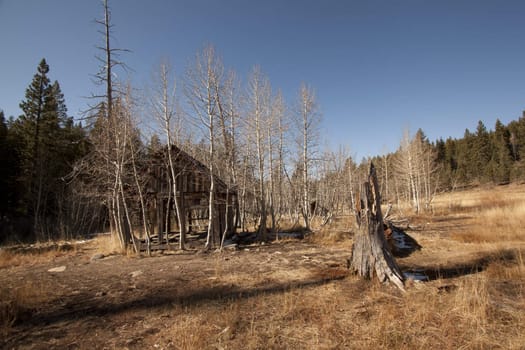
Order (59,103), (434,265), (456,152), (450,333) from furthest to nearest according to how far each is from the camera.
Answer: (456,152), (59,103), (434,265), (450,333)

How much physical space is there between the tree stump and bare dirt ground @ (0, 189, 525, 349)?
358 mm

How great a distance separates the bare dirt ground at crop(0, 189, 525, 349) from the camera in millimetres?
3787

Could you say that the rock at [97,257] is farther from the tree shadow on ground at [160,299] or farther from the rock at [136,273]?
the tree shadow on ground at [160,299]

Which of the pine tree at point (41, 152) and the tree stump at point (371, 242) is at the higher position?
the pine tree at point (41, 152)

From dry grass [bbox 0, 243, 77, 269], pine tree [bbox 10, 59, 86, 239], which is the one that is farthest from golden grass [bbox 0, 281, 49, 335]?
pine tree [bbox 10, 59, 86, 239]

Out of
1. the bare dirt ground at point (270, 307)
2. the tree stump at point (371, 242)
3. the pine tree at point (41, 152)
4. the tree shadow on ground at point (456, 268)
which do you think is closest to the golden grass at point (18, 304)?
the bare dirt ground at point (270, 307)

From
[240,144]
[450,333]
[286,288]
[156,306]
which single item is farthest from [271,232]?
[450,333]

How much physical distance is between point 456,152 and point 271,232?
2930 inches

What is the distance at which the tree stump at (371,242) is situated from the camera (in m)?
6.17

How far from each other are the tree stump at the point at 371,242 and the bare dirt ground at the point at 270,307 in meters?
0.36

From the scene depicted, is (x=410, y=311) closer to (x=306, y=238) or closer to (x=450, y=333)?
(x=450, y=333)

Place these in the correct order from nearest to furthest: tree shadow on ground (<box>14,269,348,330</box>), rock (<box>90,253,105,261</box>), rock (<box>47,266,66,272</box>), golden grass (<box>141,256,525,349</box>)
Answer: golden grass (<box>141,256,525,349</box>) < tree shadow on ground (<box>14,269,348,330</box>) < rock (<box>47,266,66,272</box>) < rock (<box>90,253,105,261</box>)

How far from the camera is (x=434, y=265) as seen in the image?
25.0 ft

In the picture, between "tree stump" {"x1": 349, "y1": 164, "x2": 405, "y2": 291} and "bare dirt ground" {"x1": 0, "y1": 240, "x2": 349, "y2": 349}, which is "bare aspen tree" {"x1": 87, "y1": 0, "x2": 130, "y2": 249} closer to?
"bare dirt ground" {"x1": 0, "y1": 240, "x2": 349, "y2": 349}
